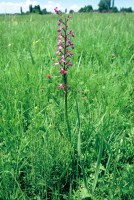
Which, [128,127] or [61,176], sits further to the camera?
[128,127]

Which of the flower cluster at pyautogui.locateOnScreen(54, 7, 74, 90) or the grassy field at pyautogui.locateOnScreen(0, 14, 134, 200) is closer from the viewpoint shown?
the grassy field at pyautogui.locateOnScreen(0, 14, 134, 200)

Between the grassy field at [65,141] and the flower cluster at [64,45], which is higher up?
the flower cluster at [64,45]

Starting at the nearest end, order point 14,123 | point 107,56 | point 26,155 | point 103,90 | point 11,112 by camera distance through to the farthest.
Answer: point 26,155 → point 14,123 → point 11,112 → point 103,90 → point 107,56

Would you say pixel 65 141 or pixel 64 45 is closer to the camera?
pixel 65 141

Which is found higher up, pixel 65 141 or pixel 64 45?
pixel 64 45

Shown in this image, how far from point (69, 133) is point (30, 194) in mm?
425

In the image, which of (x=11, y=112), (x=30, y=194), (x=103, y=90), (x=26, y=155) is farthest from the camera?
(x=103, y=90)

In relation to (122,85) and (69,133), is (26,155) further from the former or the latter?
(122,85)

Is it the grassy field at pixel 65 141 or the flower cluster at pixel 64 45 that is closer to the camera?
the grassy field at pixel 65 141

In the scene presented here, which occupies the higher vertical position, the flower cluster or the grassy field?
the flower cluster

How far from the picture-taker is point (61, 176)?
1.40 meters

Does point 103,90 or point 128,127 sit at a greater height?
point 103,90

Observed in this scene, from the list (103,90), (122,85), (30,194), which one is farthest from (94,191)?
(122,85)

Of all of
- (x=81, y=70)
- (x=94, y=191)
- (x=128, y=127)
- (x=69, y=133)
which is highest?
(x=81, y=70)
